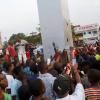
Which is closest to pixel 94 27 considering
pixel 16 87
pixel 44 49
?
pixel 44 49

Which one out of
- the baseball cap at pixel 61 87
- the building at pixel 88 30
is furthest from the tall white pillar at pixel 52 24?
the building at pixel 88 30

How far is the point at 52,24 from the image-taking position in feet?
58.7

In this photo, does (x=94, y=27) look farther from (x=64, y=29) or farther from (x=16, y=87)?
(x=16, y=87)

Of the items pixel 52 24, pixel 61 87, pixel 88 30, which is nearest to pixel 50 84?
pixel 61 87

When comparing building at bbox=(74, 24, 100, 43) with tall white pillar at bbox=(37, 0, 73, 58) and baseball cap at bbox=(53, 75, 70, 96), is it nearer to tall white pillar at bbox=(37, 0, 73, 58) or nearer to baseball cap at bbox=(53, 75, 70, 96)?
tall white pillar at bbox=(37, 0, 73, 58)

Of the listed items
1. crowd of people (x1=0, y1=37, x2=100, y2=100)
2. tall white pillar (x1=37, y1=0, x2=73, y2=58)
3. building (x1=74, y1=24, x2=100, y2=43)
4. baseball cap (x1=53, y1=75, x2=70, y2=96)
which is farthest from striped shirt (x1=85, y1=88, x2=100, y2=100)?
building (x1=74, y1=24, x2=100, y2=43)

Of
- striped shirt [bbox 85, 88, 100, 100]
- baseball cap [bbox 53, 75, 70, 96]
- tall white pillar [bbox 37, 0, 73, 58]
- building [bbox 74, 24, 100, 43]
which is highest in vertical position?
baseball cap [bbox 53, 75, 70, 96]

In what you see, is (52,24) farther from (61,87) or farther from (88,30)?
(88,30)

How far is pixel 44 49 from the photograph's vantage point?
18484 mm

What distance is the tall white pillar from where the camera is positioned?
17781 mm

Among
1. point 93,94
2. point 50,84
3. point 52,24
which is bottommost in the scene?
point 52,24

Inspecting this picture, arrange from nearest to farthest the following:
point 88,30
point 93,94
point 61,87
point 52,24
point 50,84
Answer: point 61,87, point 93,94, point 50,84, point 52,24, point 88,30

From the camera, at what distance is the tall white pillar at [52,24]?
17781 millimetres

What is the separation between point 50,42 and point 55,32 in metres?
0.56
